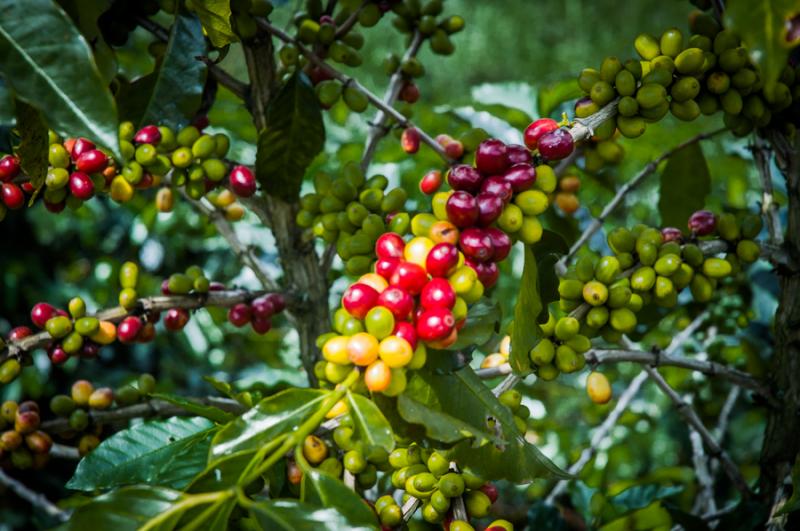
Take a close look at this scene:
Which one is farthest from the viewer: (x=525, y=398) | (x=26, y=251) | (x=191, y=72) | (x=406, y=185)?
(x=26, y=251)

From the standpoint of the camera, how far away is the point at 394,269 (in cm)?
56

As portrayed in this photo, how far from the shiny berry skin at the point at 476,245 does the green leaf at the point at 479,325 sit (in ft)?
0.17

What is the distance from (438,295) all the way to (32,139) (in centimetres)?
33

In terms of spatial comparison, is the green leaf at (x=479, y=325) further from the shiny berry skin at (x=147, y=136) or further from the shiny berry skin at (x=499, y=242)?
the shiny berry skin at (x=147, y=136)

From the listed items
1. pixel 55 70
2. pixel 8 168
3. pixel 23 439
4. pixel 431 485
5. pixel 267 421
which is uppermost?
pixel 55 70

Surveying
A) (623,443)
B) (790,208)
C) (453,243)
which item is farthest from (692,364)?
(623,443)

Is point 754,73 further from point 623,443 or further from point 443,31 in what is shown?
point 623,443

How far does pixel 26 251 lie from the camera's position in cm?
218

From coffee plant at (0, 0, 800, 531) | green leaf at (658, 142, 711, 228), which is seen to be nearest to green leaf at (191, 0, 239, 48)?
Result: coffee plant at (0, 0, 800, 531)

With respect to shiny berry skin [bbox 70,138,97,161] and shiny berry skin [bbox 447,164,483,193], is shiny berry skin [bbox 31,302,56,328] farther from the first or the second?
shiny berry skin [bbox 447,164,483,193]

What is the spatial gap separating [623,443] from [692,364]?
90 centimetres

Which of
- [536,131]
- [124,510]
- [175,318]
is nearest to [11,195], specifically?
[175,318]

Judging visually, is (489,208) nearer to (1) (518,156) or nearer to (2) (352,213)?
(1) (518,156)

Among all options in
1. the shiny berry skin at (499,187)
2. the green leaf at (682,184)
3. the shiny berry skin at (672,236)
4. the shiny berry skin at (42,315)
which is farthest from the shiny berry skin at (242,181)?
the green leaf at (682,184)
